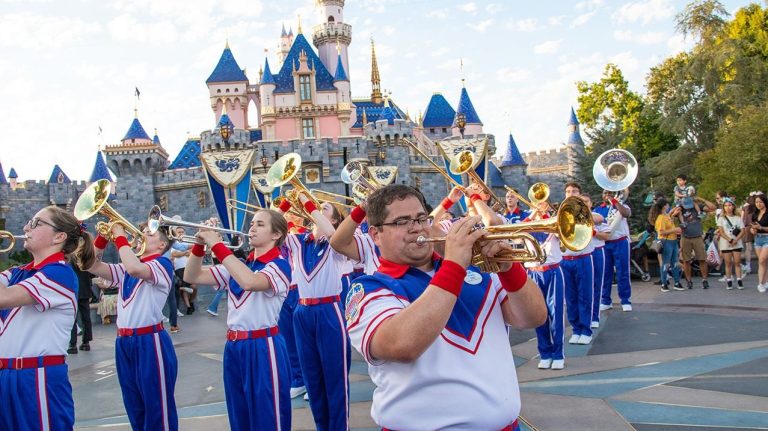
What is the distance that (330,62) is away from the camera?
55469 mm

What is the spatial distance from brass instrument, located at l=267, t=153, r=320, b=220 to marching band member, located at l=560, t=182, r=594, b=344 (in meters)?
3.47

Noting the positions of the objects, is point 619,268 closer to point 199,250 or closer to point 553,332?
point 553,332

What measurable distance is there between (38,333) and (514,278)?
121 inches

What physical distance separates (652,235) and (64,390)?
14468 mm

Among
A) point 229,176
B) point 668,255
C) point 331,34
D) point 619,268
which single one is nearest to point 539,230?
point 619,268

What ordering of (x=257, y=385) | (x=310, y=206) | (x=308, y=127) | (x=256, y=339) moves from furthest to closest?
(x=308, y=127), (x=310, y=206), (x=256, y=339), (x=257, y=385)

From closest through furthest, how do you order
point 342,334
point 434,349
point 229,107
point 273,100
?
1. point 434,349
2. point 342,334
3. point 273,100
4. point 229,107

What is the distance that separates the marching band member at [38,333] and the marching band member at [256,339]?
3.03 feet

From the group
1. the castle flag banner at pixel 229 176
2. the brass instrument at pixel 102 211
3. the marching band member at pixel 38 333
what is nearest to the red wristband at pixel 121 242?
the brass instrument at pixel 102 211

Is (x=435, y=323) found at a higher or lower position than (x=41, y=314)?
higher

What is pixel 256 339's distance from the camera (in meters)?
4.80

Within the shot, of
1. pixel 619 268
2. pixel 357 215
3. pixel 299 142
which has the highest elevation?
pixel 299 142

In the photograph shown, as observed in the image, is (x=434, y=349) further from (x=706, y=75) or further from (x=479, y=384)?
(x=706, y=75)

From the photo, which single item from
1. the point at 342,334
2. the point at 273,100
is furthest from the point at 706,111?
the point at 342,334
